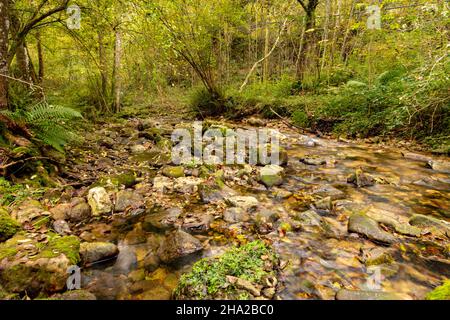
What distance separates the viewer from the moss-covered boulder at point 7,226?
2.67m

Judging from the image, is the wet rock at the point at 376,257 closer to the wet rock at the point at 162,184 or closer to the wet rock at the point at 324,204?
the wet rock at the point at 324,204

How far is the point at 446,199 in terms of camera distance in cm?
414

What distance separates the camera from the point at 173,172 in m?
5.12

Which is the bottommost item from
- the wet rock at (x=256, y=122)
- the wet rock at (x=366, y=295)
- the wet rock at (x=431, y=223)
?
the wet rock at (x=366, y=295)

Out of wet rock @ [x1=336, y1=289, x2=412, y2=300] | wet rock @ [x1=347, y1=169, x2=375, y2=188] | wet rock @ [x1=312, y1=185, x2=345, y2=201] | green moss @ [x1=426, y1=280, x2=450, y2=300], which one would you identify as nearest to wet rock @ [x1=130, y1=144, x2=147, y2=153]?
wet rock @ [x1=312, y1=185, x2=345, y2=201]

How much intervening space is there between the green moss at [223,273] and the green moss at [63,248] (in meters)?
1.09

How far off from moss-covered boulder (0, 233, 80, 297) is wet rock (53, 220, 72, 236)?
1.20ft

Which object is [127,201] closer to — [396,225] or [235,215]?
[235,215]

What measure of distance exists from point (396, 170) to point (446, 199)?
1319 mm

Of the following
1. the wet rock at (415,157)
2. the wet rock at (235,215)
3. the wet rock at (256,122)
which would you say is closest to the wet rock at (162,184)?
the wet rock at (235,215)

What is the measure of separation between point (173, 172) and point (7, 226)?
2720mm

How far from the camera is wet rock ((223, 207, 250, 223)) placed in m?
3.60
